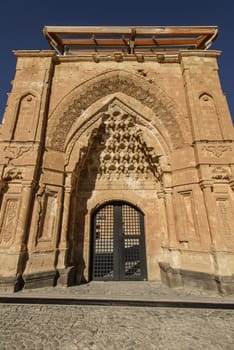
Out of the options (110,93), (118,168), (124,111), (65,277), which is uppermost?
(110,93)

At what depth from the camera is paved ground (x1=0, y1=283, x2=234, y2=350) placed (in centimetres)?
225

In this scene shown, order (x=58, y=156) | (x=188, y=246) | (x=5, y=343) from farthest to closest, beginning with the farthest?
(x=58, y=156)
(x=188, y=246)
(x=5, y=343)

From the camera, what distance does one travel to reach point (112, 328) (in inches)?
103

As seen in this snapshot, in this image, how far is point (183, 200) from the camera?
16.6ft

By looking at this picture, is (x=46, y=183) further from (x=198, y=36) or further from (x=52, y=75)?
(x=198, y=36)

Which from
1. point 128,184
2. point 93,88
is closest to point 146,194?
point 128,184

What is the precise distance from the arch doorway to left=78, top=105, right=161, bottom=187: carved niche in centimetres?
116

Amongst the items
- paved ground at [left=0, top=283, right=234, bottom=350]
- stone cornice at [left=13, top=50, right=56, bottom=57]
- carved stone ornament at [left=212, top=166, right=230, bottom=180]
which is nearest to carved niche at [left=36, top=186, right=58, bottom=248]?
paved ground at [left=0, top=283, right=234, bottom=350]

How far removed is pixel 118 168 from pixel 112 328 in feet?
15.8

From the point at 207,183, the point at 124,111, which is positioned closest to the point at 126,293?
the point at 207,183

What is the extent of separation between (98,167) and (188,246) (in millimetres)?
4014

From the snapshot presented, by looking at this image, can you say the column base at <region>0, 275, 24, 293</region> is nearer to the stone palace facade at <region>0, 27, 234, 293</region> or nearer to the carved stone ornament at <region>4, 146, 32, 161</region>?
the stone palace facade at <region>0, 27, 234, 293</region>

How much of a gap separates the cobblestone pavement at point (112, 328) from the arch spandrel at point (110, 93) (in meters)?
4.16

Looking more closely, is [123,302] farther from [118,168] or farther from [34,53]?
[34,53]
